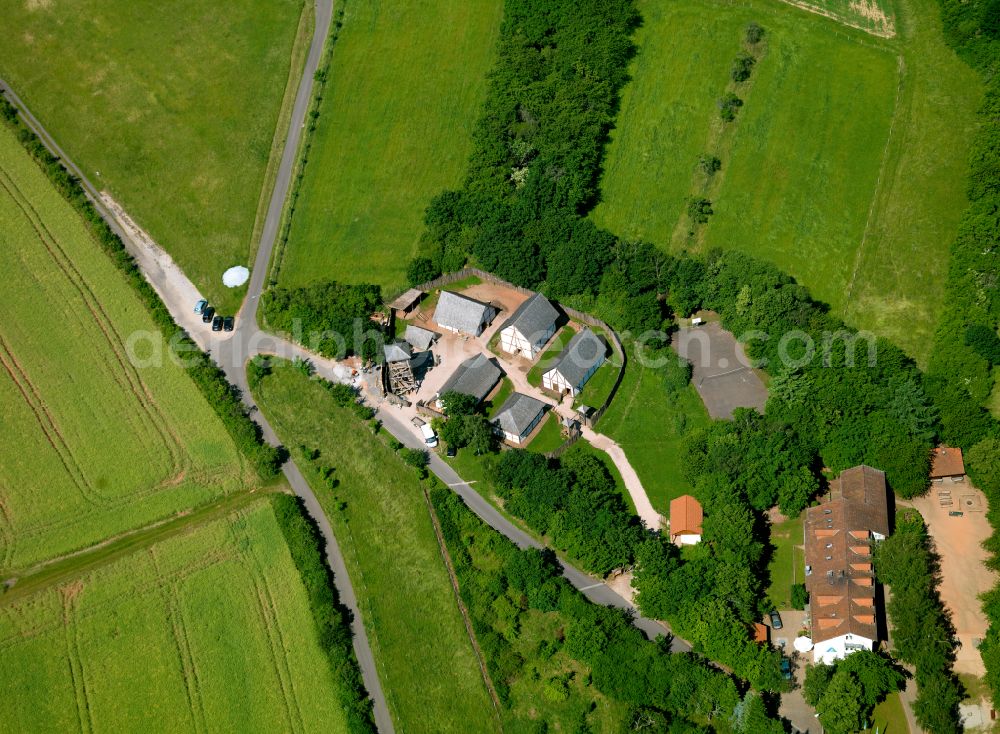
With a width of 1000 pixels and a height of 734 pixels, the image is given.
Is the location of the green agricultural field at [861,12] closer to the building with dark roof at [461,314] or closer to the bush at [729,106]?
the bush at [729,106]

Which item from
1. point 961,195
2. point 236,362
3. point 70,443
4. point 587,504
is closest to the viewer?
point 587,504

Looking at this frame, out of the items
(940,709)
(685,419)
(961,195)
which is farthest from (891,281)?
(940,709)

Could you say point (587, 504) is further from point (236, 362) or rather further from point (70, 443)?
point (70, 443)

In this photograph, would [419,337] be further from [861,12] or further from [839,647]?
[861,12]

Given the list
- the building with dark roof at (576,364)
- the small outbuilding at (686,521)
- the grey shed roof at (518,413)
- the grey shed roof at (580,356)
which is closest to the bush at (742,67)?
the grey shed roof at (580,356)

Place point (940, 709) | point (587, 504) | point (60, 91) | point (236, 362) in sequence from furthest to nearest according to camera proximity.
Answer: point (60, 91), point (236, 362), point (587, 504), point (940, 709)

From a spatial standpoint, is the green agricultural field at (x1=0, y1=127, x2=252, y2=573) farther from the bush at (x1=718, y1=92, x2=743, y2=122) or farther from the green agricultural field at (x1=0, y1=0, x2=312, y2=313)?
the bush at (x1=718, y1=92, x2=743, y2=122)
